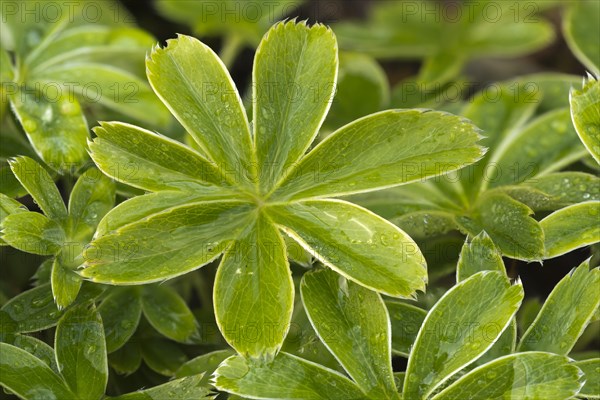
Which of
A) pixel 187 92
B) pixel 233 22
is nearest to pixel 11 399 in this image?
pixel 187 92

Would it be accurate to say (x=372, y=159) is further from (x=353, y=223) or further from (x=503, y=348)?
(x=503, y=348)

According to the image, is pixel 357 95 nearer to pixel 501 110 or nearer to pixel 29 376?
pixel 501 110

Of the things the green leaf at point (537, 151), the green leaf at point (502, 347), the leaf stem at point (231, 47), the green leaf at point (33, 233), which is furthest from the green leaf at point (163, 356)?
the leaf stem at point (231, 47)

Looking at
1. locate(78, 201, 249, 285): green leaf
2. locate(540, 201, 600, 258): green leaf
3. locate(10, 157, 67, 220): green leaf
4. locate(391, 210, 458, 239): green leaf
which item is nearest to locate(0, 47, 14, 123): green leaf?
locate(10, 157, 67, 220): green leaf

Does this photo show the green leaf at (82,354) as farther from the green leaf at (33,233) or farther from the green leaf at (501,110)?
the green leaf at (501,110)

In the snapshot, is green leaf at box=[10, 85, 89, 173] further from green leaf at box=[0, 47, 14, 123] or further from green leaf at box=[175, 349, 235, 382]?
green leaf at box=[175, 349, 235, 382]

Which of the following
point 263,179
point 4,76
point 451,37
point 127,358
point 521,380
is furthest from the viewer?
point 451,37

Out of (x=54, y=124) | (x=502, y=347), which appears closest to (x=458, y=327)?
(x=502, y=347)
